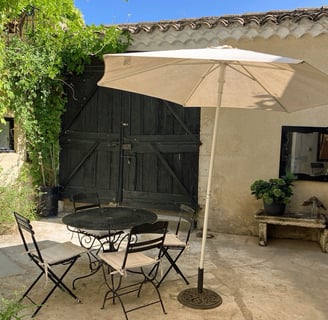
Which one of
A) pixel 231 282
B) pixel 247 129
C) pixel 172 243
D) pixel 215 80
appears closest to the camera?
pixel 215 80

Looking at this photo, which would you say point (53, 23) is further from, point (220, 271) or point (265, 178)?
point (220, 271)

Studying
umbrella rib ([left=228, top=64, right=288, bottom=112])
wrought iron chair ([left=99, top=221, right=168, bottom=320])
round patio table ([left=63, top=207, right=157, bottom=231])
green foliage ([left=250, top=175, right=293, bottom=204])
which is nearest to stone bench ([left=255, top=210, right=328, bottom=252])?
green foliage ([left=250, top=175, right=293, bottom=204])

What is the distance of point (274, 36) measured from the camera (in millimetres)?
5340

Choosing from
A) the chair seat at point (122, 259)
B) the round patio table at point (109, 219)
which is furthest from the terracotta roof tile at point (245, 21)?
the chair seat at point (122, 259)

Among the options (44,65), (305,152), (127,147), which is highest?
(44,65)

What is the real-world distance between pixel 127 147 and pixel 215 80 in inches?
127

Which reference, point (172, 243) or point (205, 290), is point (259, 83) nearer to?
point (172, 243)

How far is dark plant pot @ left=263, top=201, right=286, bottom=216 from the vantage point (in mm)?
5117

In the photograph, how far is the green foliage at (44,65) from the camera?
5.71 metres

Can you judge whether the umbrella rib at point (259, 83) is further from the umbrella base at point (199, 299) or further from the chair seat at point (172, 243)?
the umbrella base at point (199, 299)

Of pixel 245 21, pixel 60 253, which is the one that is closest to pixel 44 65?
pixel 245 21

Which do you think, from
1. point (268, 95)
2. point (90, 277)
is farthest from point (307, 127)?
point (90, 277)

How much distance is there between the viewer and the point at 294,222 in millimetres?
5012

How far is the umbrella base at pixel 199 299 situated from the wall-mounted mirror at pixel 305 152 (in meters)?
2.62
